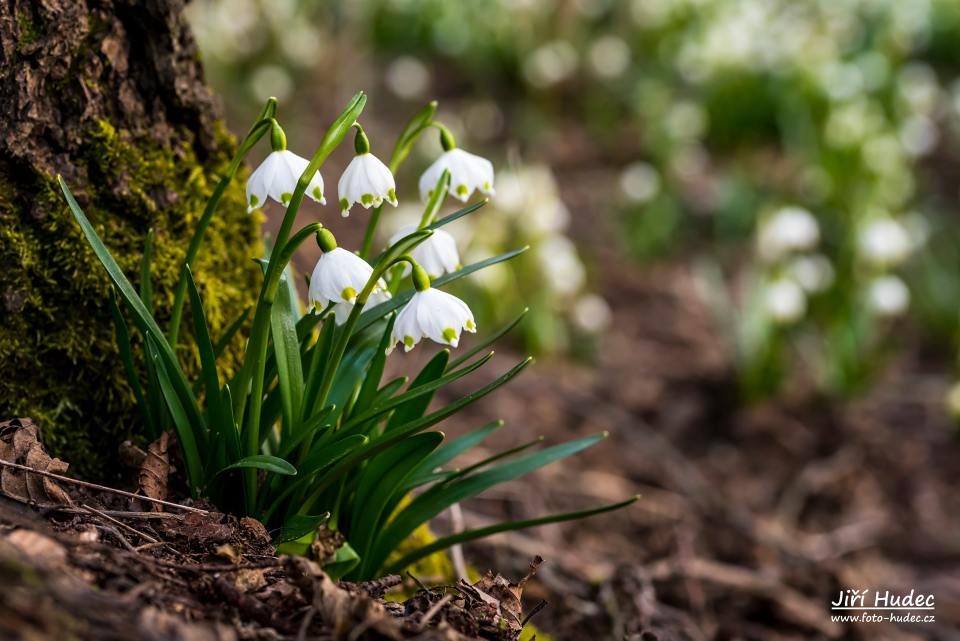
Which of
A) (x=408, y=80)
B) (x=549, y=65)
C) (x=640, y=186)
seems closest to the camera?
(x=640, y=186)

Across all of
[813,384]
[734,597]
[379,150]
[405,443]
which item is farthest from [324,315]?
[379,150]

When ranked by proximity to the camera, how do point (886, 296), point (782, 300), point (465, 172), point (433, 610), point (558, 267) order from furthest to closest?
point (558, 267) → point (886, 296) → point (782, 300) → point (465, 172) → point (433, 610)

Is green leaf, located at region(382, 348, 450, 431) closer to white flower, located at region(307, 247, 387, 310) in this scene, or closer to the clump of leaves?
the clump of leaves

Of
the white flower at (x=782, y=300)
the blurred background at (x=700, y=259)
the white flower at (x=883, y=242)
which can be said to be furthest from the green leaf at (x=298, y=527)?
the white flower at (x=883, y=242)

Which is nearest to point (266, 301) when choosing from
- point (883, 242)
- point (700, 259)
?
point (883, 242)

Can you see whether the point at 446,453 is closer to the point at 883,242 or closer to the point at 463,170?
the point at 463,170

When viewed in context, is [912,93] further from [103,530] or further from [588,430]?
[103,530]
